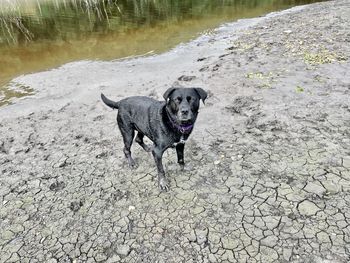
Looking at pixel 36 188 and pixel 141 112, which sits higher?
pixel 141 112

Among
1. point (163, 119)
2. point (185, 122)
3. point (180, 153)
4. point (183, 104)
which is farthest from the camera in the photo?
point (180, 153)

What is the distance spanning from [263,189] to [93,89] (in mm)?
5522

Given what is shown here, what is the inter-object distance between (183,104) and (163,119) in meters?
0.47

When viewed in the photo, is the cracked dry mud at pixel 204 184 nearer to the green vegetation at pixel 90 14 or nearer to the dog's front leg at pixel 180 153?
the dog's front leg at pixel 180 153

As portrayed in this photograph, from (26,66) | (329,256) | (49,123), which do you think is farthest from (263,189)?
(26,66)

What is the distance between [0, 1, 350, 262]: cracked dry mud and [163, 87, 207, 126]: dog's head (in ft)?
3.74

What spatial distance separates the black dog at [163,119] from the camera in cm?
394

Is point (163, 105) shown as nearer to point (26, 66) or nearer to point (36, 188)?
point (36, 188)

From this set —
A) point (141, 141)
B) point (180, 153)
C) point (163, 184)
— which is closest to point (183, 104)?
point (180, 153)

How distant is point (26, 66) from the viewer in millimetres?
11023

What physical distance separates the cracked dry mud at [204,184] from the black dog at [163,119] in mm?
553

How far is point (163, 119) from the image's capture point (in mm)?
4242

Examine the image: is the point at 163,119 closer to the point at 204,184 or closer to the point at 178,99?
the point at 178,99

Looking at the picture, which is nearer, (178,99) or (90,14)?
(178,99)
